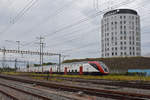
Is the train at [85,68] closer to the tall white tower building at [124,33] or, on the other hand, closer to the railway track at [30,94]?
the railway track at [30,94]

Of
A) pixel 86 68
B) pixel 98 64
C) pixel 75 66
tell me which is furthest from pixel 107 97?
pixel 75 66

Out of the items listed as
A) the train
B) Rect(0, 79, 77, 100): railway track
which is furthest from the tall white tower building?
Rect(0, 79, 77, 100): railway track

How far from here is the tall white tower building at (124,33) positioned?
88.4 m

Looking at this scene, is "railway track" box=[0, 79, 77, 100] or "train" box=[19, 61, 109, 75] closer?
"railway track" box=[0, 79, 77, 100]

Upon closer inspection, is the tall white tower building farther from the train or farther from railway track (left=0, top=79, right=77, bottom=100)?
railway track (left=0, top=79, right=77, bottom=100)

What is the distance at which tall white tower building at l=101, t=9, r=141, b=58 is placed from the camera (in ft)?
290

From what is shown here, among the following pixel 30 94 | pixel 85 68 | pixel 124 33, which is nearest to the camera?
pixel 30 94

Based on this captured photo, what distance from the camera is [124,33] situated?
8919cm

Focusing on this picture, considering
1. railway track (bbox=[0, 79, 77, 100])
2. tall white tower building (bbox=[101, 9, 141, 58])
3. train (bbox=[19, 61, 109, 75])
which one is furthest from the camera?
tall white tower building (bbox=[101, 9, 141, 58])

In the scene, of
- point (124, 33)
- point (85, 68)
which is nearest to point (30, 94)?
point (85, 68)

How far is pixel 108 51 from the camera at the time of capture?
9162cm

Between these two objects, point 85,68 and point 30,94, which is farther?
point 85,68

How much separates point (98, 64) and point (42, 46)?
23.3 m

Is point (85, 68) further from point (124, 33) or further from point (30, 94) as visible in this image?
point (124, 33)
